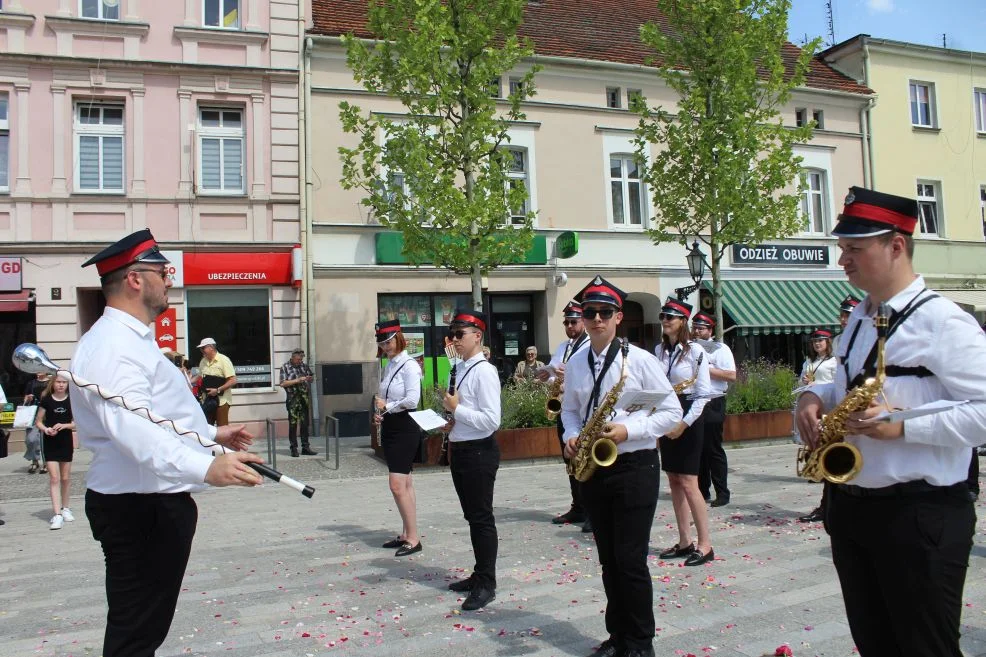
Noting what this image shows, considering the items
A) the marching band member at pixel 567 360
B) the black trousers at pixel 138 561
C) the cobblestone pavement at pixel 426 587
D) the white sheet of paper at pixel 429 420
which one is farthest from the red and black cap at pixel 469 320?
the black trousers at pixel 138 561

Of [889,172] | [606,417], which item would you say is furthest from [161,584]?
[889,172]

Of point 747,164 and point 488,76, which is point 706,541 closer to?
point 488,76

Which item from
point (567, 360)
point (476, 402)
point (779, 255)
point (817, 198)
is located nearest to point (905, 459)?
point (476, 402)

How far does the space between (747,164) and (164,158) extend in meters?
12.3

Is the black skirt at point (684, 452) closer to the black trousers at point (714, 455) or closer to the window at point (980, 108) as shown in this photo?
the black trousers at point (714, 455)

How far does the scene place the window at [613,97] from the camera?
2116 cm

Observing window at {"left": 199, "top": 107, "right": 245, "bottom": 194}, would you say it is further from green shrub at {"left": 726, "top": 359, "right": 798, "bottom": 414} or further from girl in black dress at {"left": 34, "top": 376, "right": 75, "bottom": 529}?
green shrub at {"left": 726, "top": 359, "right": 798, "bottom": 414}

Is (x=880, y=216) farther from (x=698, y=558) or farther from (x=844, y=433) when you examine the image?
(x=698, y=558)

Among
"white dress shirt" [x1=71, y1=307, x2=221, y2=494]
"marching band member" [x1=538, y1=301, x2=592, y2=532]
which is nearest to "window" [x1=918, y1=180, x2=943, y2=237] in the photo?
"marching band member" [x1=538, y1=301, x2=592, y2=532]

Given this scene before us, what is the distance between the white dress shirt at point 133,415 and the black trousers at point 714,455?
6.38 meters

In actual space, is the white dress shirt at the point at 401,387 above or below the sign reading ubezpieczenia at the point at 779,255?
below

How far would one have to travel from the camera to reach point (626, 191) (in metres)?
21.2

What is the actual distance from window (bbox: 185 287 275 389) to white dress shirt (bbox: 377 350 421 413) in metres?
11.0

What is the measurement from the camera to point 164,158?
16.9 meters
